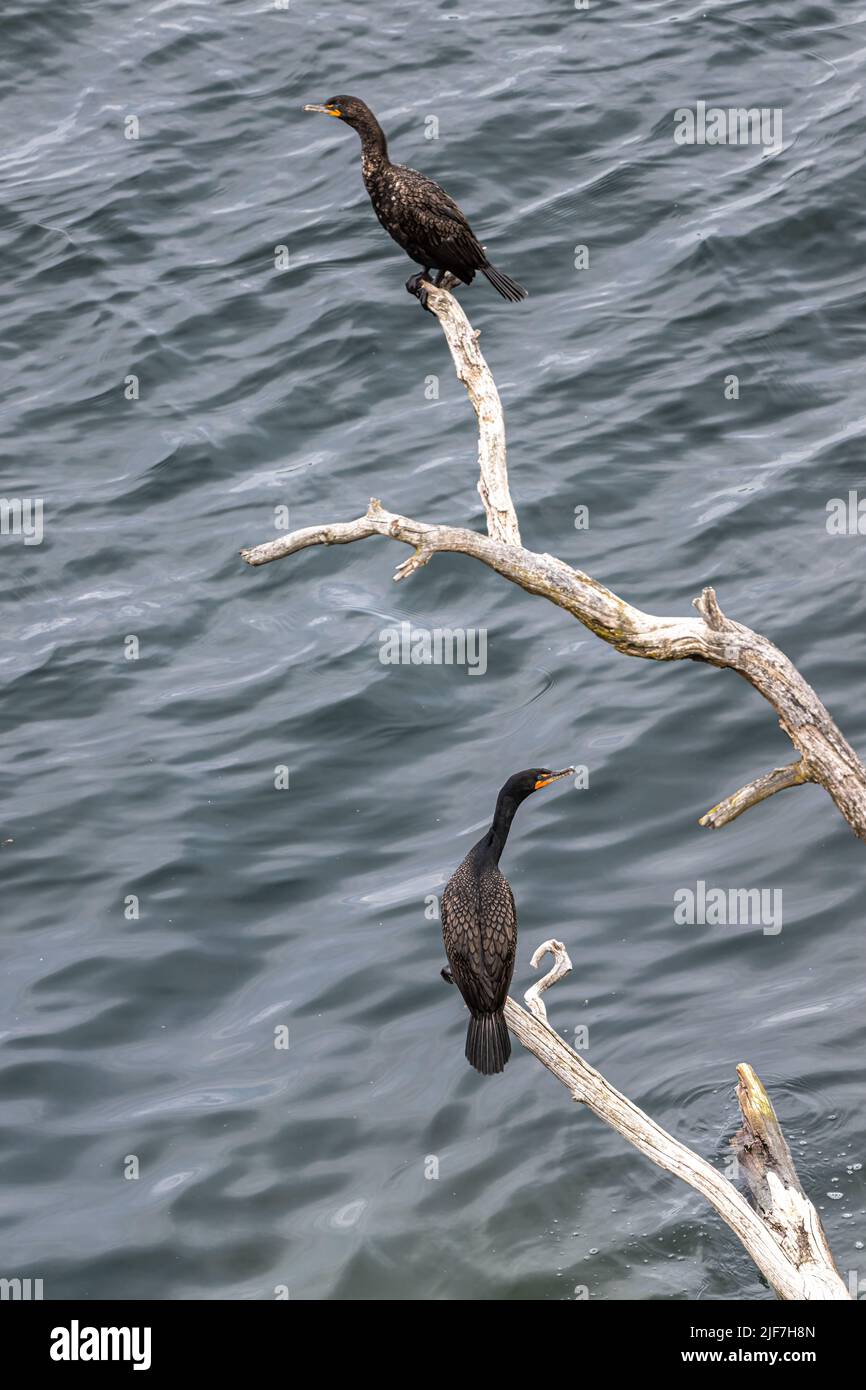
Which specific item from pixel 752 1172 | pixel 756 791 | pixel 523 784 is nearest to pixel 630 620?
pixel 756 791

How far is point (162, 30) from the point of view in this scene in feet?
69.4

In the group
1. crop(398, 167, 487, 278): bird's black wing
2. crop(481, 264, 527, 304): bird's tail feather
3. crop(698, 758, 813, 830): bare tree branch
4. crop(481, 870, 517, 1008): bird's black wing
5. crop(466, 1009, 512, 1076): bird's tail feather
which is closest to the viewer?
crop(698, 758, 813, 830): bare tree branch

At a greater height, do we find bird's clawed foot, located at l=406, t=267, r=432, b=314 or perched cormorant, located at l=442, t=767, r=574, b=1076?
bird's clawed foot, located at l=406, t=267, r=432, b=314

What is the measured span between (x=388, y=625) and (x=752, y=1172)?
7.85 m

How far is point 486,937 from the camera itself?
7535 mm

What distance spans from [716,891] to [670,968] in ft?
2.19

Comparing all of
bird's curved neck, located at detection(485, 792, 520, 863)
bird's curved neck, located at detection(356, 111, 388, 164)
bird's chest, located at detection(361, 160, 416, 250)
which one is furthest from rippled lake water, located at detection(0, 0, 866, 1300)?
bird's curved neck, located at detection(356, 111, 388, 164)

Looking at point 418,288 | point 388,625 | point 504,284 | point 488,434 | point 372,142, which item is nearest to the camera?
point 488,434

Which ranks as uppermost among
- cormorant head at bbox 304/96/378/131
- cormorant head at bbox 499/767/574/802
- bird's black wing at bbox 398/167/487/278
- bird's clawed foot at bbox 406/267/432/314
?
cormorant head at bbox 304/96/378/131

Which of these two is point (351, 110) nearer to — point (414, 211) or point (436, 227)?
point (414, 211)

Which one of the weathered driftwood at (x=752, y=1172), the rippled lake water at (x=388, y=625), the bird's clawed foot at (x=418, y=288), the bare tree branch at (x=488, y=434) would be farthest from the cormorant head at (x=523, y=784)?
the rippled lake water at (x=388, y=625)

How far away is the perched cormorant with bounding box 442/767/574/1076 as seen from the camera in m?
7.48

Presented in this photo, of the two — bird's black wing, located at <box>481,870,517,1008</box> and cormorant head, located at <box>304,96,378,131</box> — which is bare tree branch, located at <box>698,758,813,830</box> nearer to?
bird's black wing, located at <box>481,870,517,1008</box>

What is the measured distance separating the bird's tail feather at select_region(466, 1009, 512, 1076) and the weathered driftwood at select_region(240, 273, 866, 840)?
1520 mm
